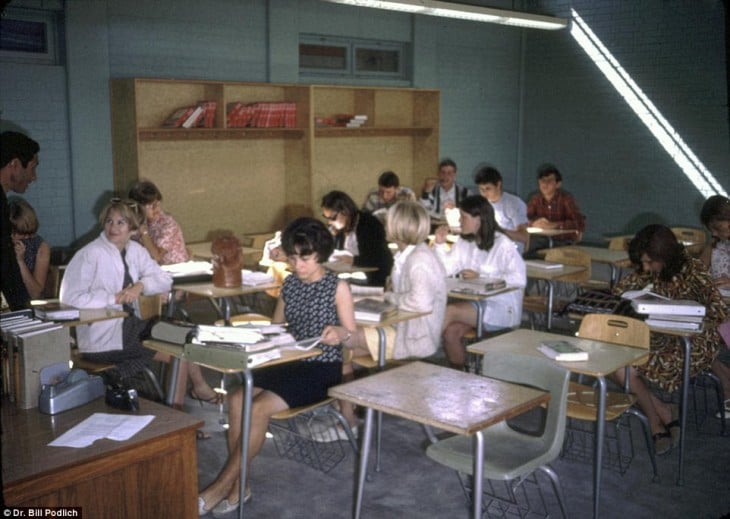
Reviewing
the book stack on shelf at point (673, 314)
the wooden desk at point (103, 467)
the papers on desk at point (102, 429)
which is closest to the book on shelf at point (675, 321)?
the book stack on shelf at point (673, 314)

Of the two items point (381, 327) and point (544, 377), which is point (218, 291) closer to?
point (381, 327)

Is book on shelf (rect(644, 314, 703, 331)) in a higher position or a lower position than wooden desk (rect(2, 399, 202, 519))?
higher

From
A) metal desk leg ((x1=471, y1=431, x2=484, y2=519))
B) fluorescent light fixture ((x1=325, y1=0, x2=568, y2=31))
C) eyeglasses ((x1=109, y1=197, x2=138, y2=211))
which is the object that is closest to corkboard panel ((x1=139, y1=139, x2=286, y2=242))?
fluorescent light fixture ((x1=325, y1=0, x2=568, y2=31))

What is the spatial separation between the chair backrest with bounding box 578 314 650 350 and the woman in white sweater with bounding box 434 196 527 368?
1.07 meters

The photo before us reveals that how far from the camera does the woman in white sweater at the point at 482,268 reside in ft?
17.1

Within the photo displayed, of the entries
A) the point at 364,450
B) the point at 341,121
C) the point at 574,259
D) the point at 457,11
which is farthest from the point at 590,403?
the point at 341,121

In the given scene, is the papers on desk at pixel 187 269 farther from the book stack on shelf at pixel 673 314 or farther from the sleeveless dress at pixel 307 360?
the book stack on shelf at pixel 673 314

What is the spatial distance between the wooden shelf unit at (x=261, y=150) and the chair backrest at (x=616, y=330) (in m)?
4.49

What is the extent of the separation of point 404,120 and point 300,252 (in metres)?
6.24

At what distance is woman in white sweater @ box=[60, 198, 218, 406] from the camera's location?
4.36m

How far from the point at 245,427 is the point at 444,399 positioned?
98 centimetres

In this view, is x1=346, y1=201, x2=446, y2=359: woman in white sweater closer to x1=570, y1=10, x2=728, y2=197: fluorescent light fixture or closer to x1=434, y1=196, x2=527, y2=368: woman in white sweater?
x1=434, y1=196, x2=527, y2=368: woman in white sweater

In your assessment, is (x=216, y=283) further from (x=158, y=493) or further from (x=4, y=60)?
(x=4, y=60)

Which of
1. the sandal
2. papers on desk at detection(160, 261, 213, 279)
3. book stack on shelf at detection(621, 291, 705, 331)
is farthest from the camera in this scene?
papers on desk at detection(160, 261, 213, 279)
